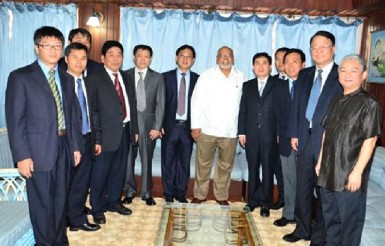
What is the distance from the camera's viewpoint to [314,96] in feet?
9.83

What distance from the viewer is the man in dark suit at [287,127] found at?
350 centimetres

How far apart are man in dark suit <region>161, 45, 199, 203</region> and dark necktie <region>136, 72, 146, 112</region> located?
0.83ft

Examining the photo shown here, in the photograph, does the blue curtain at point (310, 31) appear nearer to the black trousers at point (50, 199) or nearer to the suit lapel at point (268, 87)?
the suit lapel at point (268, 87)

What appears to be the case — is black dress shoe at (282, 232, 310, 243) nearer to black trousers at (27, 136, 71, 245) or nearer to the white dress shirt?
the white dress shirt

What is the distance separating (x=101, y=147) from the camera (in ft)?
11.1

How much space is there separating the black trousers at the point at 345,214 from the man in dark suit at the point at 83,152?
1911 millimetres

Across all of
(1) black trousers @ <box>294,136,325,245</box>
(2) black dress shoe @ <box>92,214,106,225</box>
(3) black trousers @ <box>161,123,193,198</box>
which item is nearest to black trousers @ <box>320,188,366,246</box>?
(1) black trousers @ <box>294,136,325,245</box>

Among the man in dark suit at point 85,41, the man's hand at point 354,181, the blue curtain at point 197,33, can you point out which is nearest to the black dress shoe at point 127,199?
the man in dark suit at point 85,41

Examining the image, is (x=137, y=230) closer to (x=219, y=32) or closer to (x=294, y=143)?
(x=294, y=143)

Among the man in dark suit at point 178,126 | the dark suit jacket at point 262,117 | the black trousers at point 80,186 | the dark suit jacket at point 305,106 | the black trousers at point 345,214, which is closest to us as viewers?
the black trousers at point 345,214

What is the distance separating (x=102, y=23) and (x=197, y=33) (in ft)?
4.14

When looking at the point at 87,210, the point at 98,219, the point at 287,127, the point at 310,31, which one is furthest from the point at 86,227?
the point at 310,31

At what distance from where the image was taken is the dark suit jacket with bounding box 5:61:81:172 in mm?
2410

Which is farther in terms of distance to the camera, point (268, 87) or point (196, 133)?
point (196, 133)
